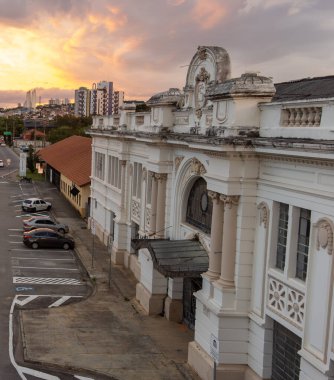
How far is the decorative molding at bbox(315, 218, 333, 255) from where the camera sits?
40.6 ft

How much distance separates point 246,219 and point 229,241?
755mm

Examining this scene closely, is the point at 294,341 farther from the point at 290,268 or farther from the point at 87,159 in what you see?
the point at 87,159

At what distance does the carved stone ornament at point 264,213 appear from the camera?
15198 mm

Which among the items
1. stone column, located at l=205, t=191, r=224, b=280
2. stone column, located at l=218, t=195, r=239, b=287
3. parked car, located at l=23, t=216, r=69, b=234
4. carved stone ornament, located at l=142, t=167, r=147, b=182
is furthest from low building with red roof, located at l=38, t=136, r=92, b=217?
stone column, located at l=218, t=195, r=239, b=287

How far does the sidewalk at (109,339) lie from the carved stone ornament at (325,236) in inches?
260

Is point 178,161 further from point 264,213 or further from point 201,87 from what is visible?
point 264,213

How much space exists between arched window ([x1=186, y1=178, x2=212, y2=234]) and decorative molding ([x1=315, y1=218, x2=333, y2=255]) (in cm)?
640

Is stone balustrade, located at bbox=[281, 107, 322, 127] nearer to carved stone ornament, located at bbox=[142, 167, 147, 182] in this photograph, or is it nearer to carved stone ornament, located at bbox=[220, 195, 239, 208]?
carved stone ornament, located at bbox=[220, 195, 239, 208]

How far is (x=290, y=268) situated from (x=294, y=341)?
1776 millimetres

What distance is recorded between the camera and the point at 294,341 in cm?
1430

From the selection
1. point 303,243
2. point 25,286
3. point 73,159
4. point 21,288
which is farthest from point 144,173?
point 73,159

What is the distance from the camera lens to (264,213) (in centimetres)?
1534

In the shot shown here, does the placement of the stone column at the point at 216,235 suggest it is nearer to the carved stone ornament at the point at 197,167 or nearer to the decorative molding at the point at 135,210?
the carved stone ornament at the point at 197,167

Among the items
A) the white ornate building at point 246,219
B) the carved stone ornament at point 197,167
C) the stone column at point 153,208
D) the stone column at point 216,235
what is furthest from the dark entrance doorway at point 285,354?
the stone column at point 153,208
